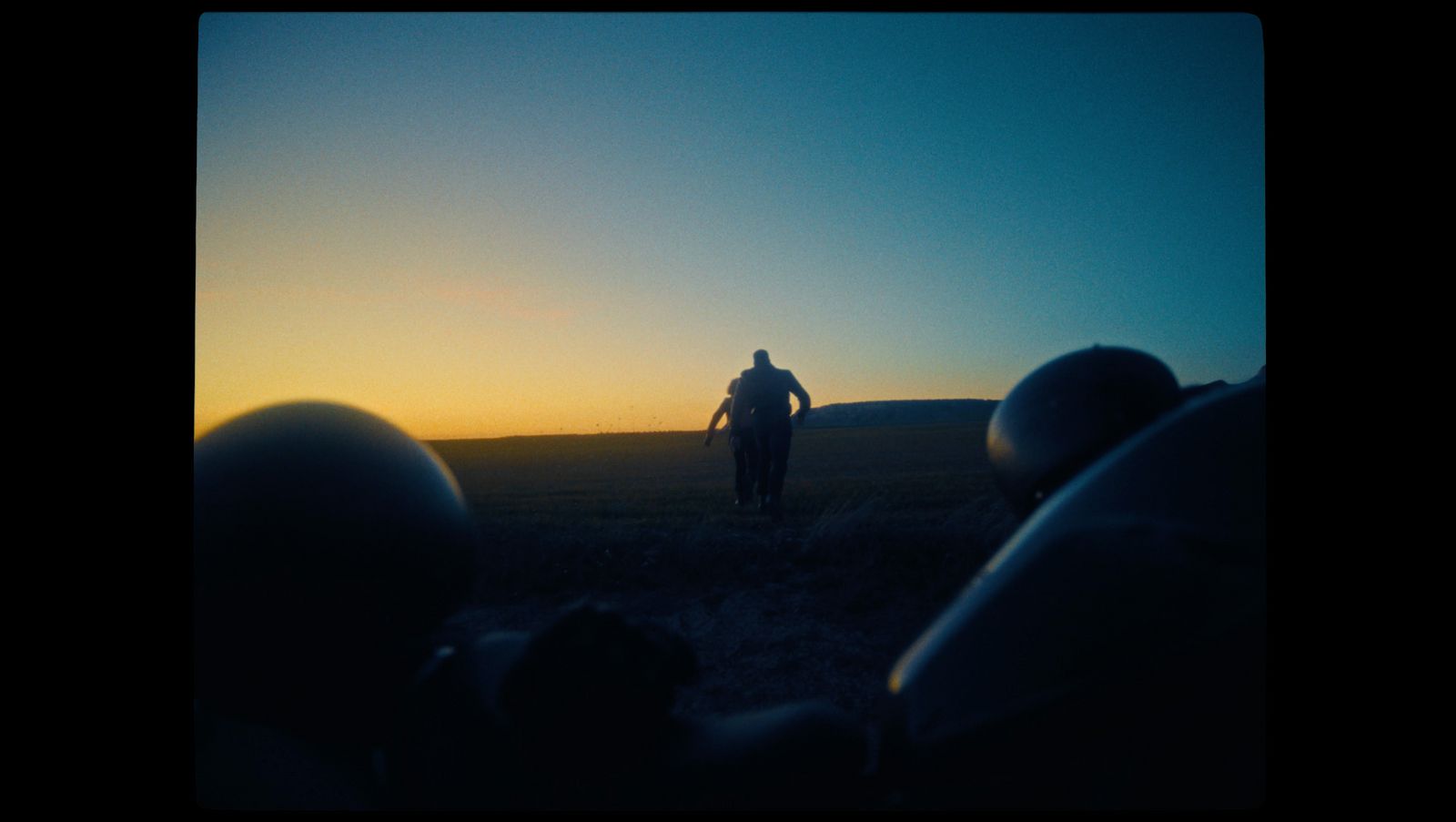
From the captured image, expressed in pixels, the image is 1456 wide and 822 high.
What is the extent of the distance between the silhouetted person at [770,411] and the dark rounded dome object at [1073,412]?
483cm

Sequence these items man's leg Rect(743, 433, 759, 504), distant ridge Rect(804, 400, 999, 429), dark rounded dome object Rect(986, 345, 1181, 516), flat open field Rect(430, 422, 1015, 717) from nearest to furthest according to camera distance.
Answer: dark rounded dome object Rect(986, 345, 1181, 516)
flat open field Rect(430, 422, 1015, 717)
man's leg Rect(743, 433, 759, 504)
distant ridge Rect(804, 400, 999, 429)

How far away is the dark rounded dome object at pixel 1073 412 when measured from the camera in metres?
2.62

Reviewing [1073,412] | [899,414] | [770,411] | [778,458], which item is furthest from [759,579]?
[899,414]

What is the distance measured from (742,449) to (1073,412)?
616cm

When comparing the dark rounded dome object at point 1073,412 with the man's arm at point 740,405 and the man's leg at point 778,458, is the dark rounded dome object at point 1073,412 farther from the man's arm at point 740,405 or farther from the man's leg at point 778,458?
the man's arm at point 740,405

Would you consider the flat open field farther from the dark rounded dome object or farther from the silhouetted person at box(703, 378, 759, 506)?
the dark rounded dome object

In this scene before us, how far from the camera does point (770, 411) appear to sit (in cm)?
801

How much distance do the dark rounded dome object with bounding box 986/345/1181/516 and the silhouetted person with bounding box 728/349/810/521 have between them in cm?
483

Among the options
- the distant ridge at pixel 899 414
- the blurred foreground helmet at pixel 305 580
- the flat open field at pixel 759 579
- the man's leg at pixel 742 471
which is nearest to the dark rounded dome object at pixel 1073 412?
the flat open field at pixel 759 579

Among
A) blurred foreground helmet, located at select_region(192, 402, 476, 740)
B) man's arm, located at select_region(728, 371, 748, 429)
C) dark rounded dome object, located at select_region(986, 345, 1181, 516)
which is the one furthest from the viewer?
man's arm, located at select_region(728, 371, 748, 429)

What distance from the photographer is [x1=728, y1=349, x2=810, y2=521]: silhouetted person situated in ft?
26.2

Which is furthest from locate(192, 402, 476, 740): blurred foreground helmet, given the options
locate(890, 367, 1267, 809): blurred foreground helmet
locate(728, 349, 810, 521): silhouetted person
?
locate(728, 349, 810, 521): silhouetted person

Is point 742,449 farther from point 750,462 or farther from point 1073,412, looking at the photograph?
point 1073,412

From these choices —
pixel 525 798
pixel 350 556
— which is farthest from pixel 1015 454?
pixel 350 556
